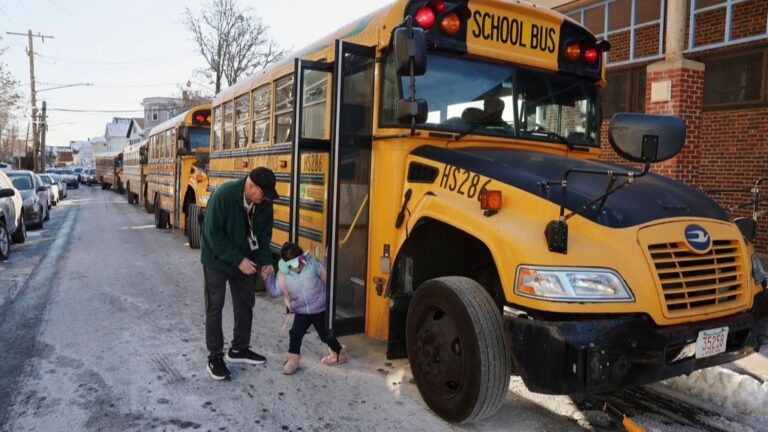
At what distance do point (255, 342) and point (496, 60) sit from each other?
120 inches

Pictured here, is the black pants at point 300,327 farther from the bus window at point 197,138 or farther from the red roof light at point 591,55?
the bus window at point 197,138

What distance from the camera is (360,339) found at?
5051 millimetres

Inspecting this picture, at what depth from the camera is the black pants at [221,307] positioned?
4.15 m

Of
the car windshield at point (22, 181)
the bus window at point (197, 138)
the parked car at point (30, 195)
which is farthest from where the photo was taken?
the car windshield at point (22, 181)

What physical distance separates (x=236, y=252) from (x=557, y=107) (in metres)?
2.62

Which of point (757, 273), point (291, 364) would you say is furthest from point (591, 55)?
point (291, 364)

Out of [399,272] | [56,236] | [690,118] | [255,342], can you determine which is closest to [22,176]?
[56,236]

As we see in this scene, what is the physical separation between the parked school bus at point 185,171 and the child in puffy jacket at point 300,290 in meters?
5.73

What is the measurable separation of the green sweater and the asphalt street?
2.77ft

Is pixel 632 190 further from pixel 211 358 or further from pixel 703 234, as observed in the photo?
pixel 211 358

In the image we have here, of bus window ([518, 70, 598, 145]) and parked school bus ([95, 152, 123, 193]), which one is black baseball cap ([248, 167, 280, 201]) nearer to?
bus window ([518, 70, 598, 145])

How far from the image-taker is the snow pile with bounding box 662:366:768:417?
3.63m

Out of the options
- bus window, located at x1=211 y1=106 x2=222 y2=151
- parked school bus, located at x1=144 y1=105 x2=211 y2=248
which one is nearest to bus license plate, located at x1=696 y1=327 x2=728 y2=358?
bus window, located at x1=211 y1=106 x2=222 y2=151

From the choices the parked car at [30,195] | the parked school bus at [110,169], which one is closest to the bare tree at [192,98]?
the parked school bus at [110,169]
